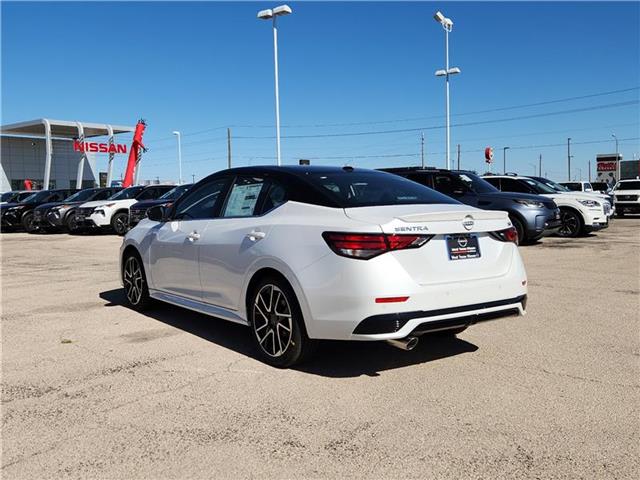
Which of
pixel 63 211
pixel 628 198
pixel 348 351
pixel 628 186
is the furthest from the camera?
pixel 628 186

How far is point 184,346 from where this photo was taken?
527 centimetres

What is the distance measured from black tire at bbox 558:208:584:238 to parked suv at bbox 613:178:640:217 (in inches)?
440

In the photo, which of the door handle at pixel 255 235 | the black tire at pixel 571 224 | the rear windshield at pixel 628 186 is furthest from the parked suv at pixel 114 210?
the rear windshield at pixel 628 186

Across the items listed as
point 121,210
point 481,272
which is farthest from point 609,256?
point 121,210

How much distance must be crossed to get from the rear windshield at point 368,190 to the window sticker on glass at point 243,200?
53 cm

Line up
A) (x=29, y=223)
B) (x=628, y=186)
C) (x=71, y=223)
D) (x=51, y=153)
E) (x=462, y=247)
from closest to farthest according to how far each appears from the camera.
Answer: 1. (x=462, y=247)
2. (x=71, y=223)
3. (x=29, y=223)
4. (x=628, y=186)
5. (x=51, y=153)

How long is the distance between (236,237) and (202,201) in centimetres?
109

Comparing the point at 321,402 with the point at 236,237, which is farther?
the point at 236,237

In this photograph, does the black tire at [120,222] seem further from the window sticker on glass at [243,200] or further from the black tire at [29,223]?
the window sticker on glass at [243,200]

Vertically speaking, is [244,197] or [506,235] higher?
[244,197]

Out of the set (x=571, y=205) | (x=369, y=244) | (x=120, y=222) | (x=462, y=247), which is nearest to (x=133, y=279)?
(x=369, y=244)

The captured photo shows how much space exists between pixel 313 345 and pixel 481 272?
1.34 metres

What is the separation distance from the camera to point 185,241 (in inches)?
223

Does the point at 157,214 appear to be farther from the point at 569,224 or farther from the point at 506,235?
the point at 569,224
